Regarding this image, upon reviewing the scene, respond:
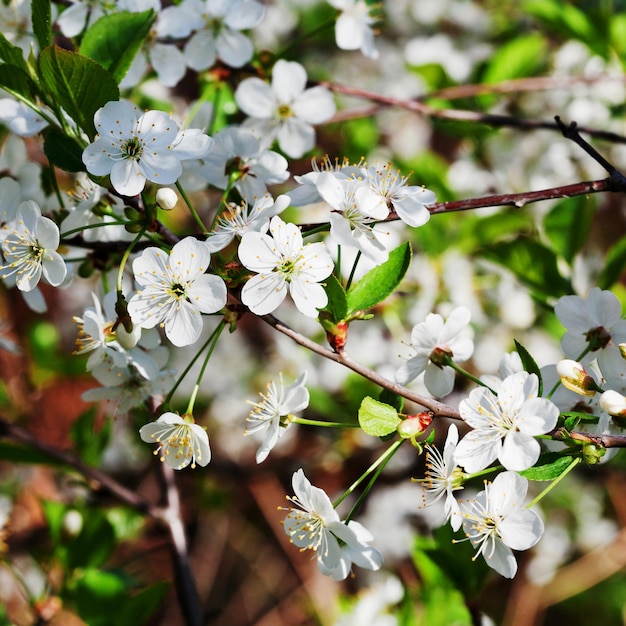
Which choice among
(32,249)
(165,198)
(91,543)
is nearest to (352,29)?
(165,198)

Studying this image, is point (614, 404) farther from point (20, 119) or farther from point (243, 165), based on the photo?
point (20, 119)

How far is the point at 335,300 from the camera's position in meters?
0.74

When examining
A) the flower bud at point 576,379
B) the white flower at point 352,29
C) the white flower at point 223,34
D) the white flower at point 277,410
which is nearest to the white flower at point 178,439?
the white flower at point 277,410

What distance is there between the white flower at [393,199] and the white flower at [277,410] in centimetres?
20

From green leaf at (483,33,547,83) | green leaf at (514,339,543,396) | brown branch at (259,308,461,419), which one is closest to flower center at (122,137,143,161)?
brown branch at (259,308,461,419)

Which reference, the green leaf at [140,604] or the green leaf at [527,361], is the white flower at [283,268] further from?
the green leaf at [140,604]

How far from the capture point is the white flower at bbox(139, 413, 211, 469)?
0.73m

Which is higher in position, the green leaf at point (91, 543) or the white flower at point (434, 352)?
the white flower at point (434, 352)

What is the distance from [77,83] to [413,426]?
0.51 metres

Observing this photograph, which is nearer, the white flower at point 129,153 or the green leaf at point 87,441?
the white flower at point 129,153

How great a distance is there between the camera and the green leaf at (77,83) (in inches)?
26.9

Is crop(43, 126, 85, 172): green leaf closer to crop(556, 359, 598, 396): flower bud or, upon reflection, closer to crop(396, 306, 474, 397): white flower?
crop(396, 306, 474, 397): white flower

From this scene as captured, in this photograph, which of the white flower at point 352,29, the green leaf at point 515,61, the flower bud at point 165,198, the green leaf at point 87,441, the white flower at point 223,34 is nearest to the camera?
the flower bud at point 165,198

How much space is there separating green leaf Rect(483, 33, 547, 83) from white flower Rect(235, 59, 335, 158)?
65cm
